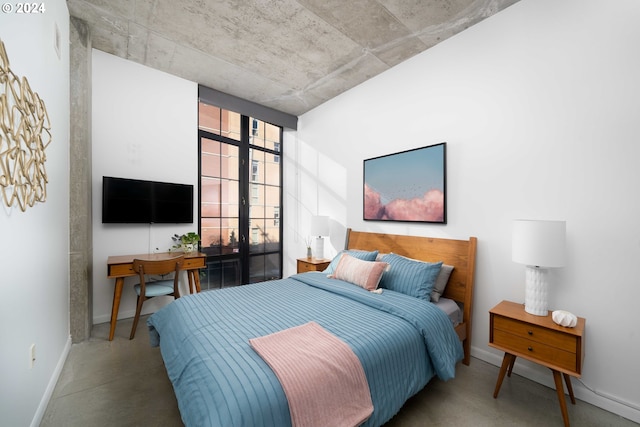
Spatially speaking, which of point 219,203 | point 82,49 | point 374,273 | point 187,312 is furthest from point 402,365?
point 82,49

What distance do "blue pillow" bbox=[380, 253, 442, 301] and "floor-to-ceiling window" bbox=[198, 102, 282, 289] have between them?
2617 millimetres

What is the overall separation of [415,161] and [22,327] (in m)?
3.25

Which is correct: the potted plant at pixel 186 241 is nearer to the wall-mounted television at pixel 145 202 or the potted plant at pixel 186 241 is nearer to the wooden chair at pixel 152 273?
the wall-mounted television at pixel 145 202

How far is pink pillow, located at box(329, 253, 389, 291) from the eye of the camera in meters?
2.40

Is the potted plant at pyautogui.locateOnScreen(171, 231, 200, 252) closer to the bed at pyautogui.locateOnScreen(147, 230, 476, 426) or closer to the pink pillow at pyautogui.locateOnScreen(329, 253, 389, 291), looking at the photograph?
the bed at pyautogui.locateOnScreen(147, 230, 476, 426)

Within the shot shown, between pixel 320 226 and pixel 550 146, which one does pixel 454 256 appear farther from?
pixel 320 226

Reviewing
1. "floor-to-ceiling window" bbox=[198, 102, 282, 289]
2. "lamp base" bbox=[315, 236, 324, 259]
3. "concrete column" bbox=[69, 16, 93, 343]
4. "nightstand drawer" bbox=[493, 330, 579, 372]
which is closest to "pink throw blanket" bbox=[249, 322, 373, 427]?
"nightstand drawer" bbox=[493, 330, 579, 372]

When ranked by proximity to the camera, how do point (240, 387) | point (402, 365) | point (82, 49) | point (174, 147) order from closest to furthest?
point (240, 387) < point (402, 365) < point (82, 49) < point (174, 147)

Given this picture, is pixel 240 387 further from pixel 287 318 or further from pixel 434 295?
pixel 434 295

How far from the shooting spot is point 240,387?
1.11m

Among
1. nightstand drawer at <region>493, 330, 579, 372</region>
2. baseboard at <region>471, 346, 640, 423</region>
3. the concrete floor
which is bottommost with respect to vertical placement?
the concrete floor

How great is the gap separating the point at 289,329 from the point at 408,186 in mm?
2055

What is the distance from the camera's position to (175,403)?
1.81 meters

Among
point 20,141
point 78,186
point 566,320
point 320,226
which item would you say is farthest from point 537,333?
point 78,186
